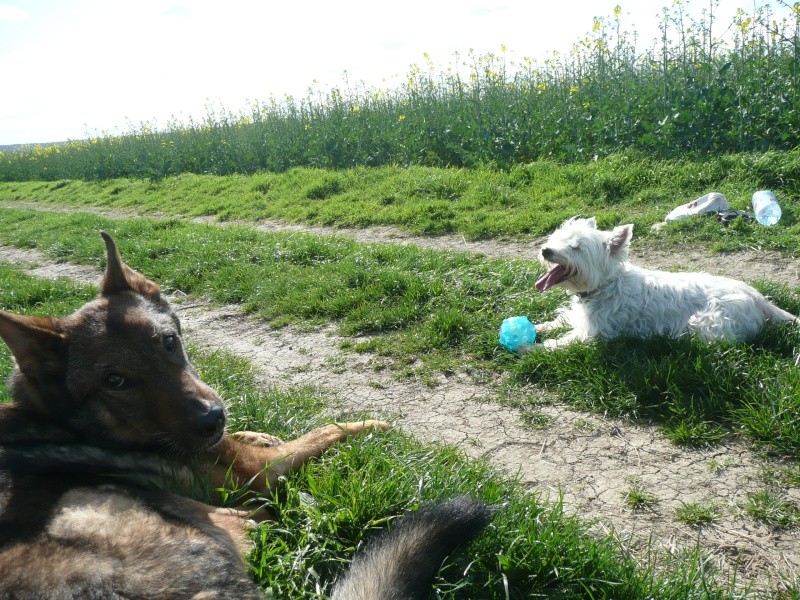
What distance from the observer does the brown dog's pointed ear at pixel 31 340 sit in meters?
2.84

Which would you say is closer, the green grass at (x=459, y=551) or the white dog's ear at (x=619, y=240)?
the green grass at (x=459, y=551)

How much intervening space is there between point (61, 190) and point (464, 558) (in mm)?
26869

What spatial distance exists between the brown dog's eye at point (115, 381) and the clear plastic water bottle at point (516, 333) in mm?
3192

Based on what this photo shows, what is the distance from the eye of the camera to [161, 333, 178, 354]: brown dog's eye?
326 centimetres

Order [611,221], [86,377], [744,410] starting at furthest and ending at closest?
[611,221], [744,410], [86,377]

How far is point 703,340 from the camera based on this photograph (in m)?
4.66

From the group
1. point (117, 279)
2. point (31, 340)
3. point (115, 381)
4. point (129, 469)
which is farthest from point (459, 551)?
point (117, 279)

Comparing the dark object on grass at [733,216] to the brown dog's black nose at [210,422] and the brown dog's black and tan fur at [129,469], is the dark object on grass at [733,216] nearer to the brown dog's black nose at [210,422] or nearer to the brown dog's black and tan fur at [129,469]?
the brown dog's black and tan fur at [129,469]

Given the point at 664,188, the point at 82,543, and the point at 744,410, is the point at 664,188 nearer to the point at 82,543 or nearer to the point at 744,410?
the point at 744,410

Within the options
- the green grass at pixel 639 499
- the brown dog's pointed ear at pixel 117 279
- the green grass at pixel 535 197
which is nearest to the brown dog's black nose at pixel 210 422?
the brown dog's pointed ear at pixel 117 279

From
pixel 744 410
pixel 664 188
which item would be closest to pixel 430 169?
pixel 664 188

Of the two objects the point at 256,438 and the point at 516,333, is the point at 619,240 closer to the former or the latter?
the point at 516,333

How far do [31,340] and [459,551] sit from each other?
2.25 meters

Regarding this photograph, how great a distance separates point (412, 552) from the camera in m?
2.32
